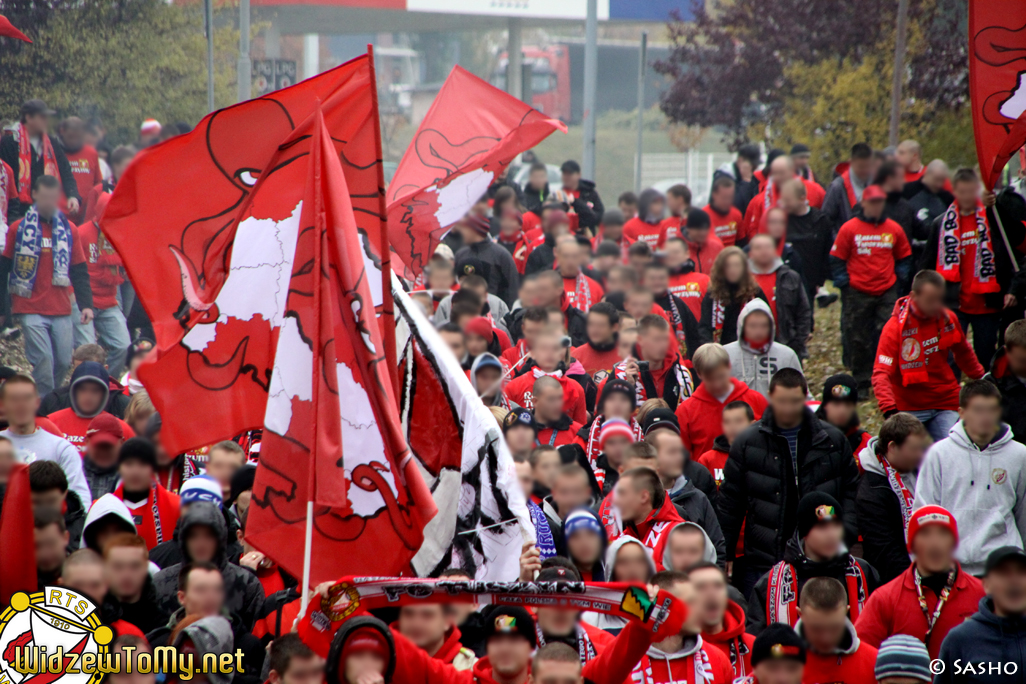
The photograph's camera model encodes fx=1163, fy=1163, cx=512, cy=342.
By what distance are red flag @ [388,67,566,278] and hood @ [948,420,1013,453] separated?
3.78 metres

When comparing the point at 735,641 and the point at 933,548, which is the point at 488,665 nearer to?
the point at 735,641

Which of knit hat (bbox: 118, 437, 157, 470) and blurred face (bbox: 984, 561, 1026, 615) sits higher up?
knit hat (bbox: 118, 437, 157, 470)

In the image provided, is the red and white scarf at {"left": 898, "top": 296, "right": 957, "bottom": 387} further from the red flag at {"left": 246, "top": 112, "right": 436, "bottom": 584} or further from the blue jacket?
the red flag at {"left": 246, "top": 112, "right": 436, "bottom": 584}

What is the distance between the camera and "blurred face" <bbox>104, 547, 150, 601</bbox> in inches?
184

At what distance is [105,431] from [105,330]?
12.2 ft

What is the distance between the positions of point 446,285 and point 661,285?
7.27ft

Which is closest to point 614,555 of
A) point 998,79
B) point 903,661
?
point 903,661

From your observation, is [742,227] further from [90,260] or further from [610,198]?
[610,198]

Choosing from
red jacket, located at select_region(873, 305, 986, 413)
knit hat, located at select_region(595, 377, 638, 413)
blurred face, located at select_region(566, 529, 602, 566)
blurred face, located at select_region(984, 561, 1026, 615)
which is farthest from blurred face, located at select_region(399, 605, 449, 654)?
red jacket, located at select_region(873, 305, 986, 413)

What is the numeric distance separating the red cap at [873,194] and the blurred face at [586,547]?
6988mm

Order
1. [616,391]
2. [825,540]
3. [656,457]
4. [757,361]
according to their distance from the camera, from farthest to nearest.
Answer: [757,361]
[616,391]
[656,457]
[825,540]

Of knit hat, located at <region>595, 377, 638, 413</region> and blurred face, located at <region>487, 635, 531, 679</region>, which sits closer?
blurred face, located at <region>487, 635, 531, 679</region>

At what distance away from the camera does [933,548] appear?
5.45 metres

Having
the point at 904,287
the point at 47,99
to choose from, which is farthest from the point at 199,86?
the point at 904,287
